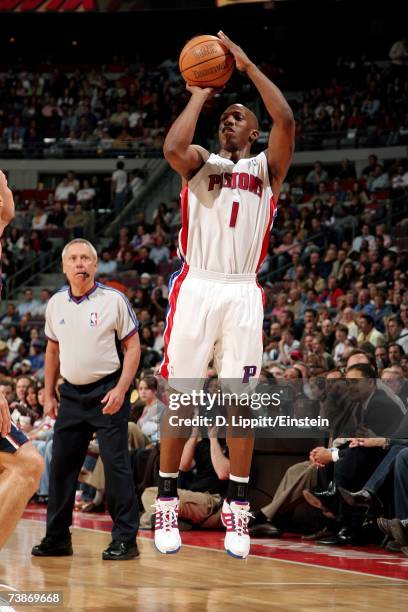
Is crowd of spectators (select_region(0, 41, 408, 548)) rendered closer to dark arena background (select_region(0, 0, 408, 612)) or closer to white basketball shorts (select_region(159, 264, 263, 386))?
dark arena background (select_region(0, 0, 408, 612))

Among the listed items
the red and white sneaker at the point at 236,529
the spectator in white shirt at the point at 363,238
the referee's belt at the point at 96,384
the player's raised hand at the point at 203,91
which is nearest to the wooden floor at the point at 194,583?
the red and white sneaker at the point at 236,529

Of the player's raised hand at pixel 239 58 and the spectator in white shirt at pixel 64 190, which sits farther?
the spectator in white shirt at pixel 64 190

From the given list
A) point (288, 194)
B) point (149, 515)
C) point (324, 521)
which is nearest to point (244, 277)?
point (324, 521)

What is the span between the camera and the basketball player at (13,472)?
184 inches

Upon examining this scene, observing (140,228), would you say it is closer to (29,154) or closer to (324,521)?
(29,154)

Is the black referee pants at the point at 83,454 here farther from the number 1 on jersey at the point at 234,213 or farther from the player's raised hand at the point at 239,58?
the player's raised hand at the point at 239,58

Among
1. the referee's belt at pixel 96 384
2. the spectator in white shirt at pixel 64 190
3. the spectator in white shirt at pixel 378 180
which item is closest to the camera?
the referee's belt at pixel 96 384

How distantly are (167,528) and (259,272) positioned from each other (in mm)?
12669

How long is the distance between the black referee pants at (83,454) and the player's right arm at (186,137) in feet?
7.85

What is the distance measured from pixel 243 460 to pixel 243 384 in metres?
0.46

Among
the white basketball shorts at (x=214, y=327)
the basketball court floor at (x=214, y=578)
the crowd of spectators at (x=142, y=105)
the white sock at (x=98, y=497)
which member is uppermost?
the crowd of spectators at (x=142, y=105)

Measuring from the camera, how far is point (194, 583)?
20.1ft

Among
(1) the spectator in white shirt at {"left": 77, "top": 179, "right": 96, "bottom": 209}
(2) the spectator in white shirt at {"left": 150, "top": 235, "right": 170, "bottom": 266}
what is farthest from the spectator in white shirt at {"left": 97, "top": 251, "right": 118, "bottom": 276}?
(1) the spectator in white shirt at {"left": 77, "top": 179, "right": 96, "bottom": 209}

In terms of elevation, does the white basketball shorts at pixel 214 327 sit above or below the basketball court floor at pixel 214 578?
above
